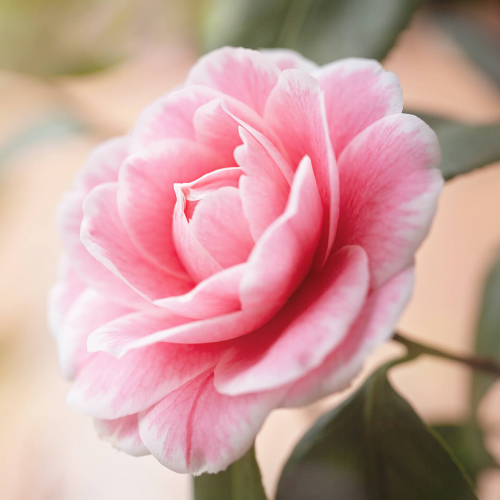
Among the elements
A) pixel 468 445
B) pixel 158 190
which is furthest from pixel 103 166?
pixel 468 445

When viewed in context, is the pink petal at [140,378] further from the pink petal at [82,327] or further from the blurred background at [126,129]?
the blurred background at [126,129]

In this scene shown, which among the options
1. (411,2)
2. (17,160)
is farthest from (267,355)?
(17,160)

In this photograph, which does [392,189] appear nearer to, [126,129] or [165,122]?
[165,122]

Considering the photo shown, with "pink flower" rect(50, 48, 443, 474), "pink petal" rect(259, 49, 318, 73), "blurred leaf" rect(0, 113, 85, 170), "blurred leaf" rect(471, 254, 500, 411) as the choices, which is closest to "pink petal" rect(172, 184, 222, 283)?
"pink flower" rect(50, 48, 443, 474)

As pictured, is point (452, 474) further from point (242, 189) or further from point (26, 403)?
point (26, 403)

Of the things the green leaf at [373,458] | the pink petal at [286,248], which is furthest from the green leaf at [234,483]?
the pink petal at [286,248]

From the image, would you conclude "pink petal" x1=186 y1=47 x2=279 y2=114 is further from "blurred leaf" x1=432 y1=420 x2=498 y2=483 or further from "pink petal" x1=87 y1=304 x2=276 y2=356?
"blurred leaf" x1=432 y1=420 x2=498 y2=483
